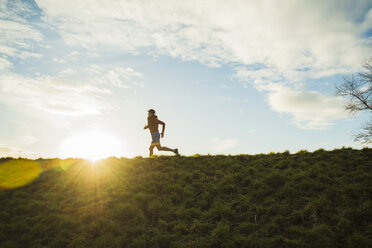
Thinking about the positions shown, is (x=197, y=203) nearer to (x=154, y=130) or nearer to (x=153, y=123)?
(x=154, y=130)

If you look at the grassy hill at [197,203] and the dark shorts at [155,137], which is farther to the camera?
the dark shorts at [155,137]

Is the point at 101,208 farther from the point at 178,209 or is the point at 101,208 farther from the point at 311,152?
the point at 311,152

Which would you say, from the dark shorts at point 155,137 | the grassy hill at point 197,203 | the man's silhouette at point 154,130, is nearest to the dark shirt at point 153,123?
the man's silhouette at point 154,130

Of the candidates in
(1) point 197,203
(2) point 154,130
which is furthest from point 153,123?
(1) point 197,203

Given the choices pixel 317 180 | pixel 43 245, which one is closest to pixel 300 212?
pixel 317 180

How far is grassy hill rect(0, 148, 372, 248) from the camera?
25.8 ft

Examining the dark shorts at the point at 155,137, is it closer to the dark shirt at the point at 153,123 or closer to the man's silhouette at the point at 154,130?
the man's silhouette at the point at 154,130

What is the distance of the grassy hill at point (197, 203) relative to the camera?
7.86 metres

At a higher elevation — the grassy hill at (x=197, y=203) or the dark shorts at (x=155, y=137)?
the dark shorts at (x=155, y=137)

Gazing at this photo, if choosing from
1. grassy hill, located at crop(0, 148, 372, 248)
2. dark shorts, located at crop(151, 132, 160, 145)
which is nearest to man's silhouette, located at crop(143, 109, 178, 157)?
dark shorts, located at crop(151, 132, 160, 145)

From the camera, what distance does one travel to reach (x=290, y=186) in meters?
10.2

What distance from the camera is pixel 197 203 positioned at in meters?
10.0

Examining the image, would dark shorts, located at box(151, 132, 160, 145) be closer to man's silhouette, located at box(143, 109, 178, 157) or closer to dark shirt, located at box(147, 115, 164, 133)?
man's silhouette, located at box(143, 109, 178, 157)

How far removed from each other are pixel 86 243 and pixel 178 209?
3.48 metres
